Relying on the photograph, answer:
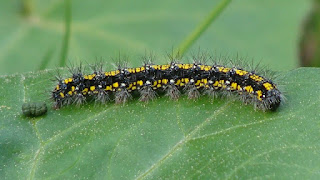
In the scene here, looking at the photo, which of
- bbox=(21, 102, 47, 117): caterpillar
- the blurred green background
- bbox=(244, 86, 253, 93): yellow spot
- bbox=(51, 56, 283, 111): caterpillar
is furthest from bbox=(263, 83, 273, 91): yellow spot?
bbox=(21, 102, 47, 117): caterpillar

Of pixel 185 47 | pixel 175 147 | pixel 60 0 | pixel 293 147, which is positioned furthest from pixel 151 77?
pixel 60 0

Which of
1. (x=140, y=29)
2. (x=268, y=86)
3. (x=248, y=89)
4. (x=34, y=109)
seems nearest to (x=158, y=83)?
(x=248, y=89)

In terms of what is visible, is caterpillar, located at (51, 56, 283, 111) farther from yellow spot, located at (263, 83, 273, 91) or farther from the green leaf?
the green leaf

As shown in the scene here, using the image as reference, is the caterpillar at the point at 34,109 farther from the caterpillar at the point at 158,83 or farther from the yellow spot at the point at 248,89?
the yellow spot at the point at 248,89

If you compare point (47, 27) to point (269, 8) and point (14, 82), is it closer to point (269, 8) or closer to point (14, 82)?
point (14, 82)

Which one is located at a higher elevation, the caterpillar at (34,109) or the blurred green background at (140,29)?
the blurred green background at (140,29)

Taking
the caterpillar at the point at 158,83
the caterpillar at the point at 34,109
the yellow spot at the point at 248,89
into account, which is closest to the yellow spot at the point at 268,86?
the caterpillar at the point at 158,83
